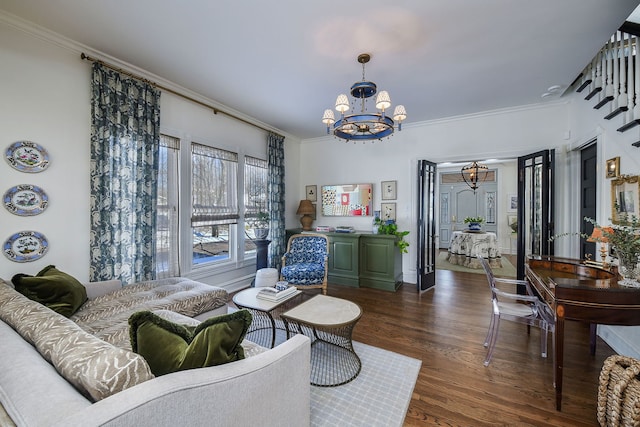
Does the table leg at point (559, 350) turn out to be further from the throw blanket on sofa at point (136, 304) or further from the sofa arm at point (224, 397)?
the throw blanket on sofa at point (136, 304)

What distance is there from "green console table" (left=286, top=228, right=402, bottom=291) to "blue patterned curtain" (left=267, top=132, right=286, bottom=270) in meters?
0.97

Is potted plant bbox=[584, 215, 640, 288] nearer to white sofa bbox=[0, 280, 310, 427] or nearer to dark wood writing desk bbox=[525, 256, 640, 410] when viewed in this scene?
dark wood writing desk bbox=[525, 256, 640, 410]

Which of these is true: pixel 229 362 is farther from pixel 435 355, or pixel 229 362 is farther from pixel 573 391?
pixel 573 391

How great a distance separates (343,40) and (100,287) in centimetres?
320

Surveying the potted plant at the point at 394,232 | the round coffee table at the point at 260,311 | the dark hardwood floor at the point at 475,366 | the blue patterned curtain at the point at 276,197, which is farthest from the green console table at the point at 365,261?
the round coffee table at the point at 260,311

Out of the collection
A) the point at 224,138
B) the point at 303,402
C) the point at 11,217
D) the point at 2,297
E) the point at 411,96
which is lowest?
the point at 303,402

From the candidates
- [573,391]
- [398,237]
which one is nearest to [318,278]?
[398,237]

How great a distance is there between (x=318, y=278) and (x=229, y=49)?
301 centimetres

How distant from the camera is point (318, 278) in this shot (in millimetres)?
3902

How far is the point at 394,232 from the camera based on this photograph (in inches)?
179

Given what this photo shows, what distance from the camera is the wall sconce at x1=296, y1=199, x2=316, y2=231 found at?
17.6 feet

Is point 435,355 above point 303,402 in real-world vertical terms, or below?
below

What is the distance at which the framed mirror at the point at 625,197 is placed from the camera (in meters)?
2.29

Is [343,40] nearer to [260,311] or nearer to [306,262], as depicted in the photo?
[260,311]
